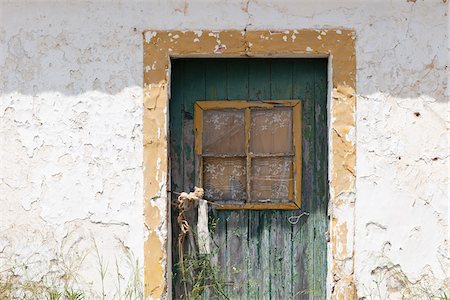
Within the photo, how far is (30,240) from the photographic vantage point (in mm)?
5141

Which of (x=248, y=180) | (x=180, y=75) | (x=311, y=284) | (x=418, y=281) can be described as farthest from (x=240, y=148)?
(x=418, y=281)

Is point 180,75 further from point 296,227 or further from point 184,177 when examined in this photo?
point 296,227

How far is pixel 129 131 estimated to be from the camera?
5098mm

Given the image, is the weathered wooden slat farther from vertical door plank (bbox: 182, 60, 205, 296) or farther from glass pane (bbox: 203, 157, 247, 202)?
vertical door plank (bbox: 182, 60, 205, 296)

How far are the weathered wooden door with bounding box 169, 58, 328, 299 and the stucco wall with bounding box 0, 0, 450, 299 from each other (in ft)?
0.95

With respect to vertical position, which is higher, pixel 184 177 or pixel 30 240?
pixel 184 177

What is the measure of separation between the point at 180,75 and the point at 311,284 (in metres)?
1.57

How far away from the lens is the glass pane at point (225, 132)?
17.3ft

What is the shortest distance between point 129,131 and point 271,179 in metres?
0.95

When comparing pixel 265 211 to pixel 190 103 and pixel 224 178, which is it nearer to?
pixel 224 178

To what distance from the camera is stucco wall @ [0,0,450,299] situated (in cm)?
505

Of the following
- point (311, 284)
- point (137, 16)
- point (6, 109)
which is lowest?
point (311, 284)

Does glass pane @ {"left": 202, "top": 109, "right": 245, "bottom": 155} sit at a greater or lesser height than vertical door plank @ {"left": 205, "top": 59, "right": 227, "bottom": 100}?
lesser

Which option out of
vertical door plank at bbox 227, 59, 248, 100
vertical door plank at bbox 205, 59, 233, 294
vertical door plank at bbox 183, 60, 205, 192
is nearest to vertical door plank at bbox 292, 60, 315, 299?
vertical door plank at bbox 227, 59, 248, 100
